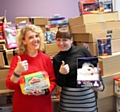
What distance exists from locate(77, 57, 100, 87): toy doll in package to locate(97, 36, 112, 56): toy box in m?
0.49

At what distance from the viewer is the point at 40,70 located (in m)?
1.49

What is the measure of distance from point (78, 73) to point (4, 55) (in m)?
0.85

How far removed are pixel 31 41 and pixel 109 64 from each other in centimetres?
91

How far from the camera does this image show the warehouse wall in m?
2.72

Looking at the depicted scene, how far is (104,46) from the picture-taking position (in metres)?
1.99

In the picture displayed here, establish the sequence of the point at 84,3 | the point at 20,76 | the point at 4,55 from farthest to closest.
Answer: the point at 84,3, the point at 4,55, the point at 20,76

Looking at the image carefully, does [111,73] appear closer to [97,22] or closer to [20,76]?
[97,22]

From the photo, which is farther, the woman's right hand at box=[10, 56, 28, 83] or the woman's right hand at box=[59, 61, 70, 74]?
the woman's right hand at box=[59, 61, 70, 74]

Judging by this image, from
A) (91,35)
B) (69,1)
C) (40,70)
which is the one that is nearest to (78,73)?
(40,70)

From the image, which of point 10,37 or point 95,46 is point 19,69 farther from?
point 95,46

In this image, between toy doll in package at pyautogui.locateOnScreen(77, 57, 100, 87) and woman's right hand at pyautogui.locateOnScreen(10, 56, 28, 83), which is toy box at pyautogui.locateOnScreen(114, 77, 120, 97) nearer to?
toy doll in package at pyautogui.locateOnScreen(77, 57, 100, 87)

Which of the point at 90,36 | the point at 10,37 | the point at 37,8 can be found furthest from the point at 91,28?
the point at 37,8

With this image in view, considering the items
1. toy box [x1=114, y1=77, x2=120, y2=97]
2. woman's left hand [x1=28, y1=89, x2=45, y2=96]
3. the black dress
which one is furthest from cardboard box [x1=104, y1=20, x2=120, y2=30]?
woman's left hand [x1=28, y1=89, x2=45, y2=96]

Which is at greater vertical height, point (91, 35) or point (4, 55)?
point (91, 35)
